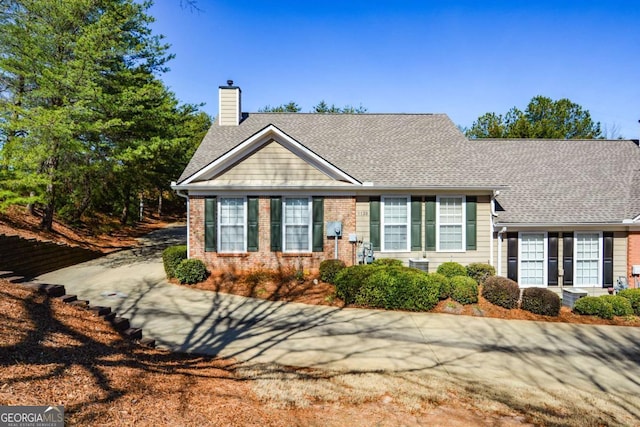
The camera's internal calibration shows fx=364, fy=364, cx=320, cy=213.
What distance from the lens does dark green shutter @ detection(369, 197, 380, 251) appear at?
45.6ft

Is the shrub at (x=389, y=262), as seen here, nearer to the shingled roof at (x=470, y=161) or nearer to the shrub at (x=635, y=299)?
the shingled roof at (x=470, y=161)

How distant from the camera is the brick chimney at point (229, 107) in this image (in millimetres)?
17312

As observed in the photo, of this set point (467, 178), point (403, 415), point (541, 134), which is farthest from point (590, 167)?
point (541, 134)

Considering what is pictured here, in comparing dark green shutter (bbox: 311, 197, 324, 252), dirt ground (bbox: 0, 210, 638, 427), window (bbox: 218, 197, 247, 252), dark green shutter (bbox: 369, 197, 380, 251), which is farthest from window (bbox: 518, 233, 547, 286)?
window (bbox: 218, 197, 247, 252)

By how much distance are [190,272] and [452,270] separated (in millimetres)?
9149

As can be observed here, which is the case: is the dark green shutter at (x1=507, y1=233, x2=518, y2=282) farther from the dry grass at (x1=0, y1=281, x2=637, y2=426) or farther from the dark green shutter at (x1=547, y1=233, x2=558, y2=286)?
the dry grass at (x1=0, y1=281, x2=637, y2=426)

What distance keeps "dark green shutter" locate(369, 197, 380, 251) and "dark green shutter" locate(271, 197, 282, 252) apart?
11.3 ft

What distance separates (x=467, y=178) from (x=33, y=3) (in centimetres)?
1922

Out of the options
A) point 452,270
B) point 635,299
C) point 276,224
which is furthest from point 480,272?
point 276,224

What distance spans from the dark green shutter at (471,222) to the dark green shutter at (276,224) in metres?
7.16

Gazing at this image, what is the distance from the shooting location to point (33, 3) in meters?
15.2

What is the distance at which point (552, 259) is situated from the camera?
1356cm

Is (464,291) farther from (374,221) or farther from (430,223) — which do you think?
(374,221)

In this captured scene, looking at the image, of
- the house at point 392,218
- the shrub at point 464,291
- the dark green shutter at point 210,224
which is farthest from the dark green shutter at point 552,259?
the dark green shutter at point 210,224
